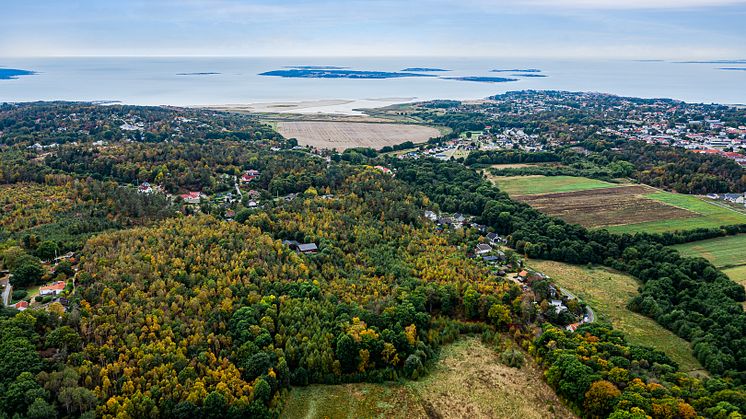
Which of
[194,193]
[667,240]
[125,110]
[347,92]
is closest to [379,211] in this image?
[194,193]

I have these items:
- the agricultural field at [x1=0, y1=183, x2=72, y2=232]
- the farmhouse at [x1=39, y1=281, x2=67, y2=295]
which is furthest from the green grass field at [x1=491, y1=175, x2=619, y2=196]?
the agricultural field at [x1=0, y1=183, x2=72, y2=232]

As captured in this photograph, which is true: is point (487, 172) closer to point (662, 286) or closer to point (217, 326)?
point (662, 286)

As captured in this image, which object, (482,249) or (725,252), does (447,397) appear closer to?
(482,249)

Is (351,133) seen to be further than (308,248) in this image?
Yes

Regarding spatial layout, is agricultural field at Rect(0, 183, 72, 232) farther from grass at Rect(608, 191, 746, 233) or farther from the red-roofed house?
grass at Rect(608, 191, 746, 233)

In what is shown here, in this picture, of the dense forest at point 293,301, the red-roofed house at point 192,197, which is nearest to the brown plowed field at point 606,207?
the dense forest at point 293,301

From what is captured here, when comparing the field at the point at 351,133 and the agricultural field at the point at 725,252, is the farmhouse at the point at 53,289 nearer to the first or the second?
the agricultural field at the point at 725,252

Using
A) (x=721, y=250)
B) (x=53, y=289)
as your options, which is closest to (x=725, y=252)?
(x=721, y=250)
